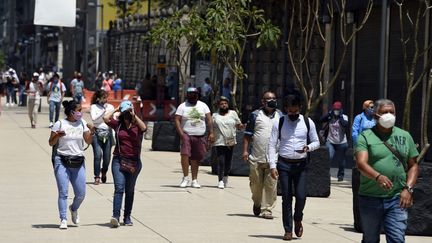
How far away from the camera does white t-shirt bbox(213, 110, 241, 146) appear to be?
62.6 feet

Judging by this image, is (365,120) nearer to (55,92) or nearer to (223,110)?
(223,110)

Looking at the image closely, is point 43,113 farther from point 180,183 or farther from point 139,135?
point 139,135

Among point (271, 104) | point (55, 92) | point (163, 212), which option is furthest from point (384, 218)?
point (55, 92)

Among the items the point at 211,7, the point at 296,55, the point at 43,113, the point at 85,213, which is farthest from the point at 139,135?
the point at 43,113

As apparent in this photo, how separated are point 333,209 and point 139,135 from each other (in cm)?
388

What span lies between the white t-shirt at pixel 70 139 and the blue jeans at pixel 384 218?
491 centimetres

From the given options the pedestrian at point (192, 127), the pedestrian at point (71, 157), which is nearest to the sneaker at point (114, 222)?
the pedestrian at point (71, 157)

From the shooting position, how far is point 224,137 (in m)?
19.1

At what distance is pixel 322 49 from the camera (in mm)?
31000

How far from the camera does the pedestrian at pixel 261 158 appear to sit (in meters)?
15.4

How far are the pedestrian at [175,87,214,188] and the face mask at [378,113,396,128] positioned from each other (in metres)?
9.11

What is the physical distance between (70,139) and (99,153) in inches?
224

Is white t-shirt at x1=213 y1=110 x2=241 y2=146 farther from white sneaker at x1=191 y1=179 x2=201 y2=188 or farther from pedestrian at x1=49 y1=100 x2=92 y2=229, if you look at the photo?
pedestrian at x1=49 y1=100 x2=92 y2=229

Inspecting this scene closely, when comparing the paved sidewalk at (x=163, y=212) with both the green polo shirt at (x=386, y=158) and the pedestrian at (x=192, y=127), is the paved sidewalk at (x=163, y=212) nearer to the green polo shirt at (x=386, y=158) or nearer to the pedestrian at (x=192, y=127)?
the pedestrian at (x=192, y=127)
